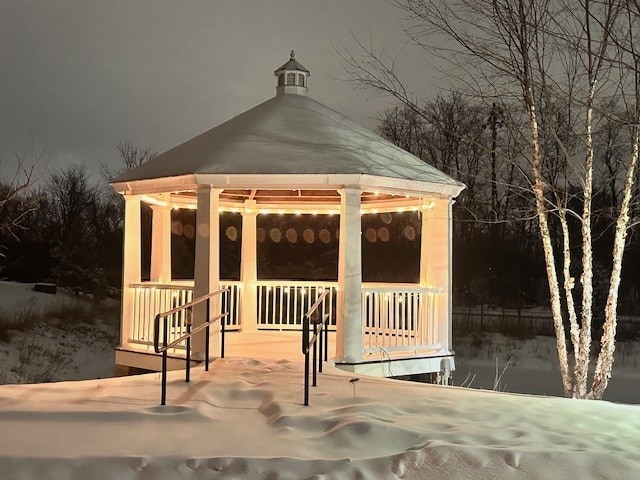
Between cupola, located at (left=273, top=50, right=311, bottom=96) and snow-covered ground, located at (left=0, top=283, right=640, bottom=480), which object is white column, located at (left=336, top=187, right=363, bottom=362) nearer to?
snow-covered ground, located at (left=0, top=283, right=640, bottom=480)

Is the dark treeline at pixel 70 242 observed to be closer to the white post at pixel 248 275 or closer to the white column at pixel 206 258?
the white post at pixel 248 275

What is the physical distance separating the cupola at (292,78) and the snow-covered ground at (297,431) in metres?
6.36

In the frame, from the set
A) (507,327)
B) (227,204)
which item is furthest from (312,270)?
(227,204)

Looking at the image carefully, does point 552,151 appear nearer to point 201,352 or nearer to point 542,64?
point 542,64

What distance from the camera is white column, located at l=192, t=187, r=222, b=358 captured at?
9.91 m

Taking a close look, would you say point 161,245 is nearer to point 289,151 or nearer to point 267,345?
point 267,345

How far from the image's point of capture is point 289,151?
1043 centimetres

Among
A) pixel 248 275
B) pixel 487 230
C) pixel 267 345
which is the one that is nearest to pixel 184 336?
pixel 267 345

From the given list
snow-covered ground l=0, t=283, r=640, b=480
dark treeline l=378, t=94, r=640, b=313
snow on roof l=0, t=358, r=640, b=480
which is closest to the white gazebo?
snow-covered ground l=0, t=283, r=640, b=480

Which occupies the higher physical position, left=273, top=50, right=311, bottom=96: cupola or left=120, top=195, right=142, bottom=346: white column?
left=273, top=50, right=311, bottom=96: cupola

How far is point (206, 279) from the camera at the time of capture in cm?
Result: 1002

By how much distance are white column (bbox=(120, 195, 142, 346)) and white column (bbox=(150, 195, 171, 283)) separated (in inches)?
60.7

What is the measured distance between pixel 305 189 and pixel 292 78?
386 cm

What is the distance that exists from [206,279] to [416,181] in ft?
11.3
